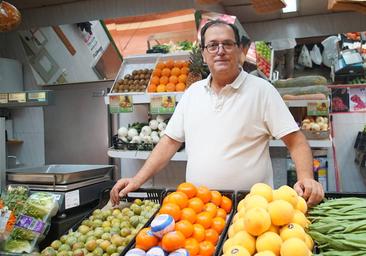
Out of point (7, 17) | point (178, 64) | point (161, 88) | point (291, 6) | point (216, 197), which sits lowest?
point (216, 197)

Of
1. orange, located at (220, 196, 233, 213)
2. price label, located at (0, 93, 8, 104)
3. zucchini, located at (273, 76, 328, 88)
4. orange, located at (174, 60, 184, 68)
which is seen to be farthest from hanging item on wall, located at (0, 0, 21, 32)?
zucchini, located at (273, 76, 328, 88)

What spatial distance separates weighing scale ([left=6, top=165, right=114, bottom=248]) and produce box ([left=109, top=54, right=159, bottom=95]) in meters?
1.32

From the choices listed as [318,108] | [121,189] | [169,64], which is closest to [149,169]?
[121,189]

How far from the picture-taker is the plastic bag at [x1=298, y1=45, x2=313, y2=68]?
6.41m

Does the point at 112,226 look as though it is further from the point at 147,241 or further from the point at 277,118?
the point at 277,118

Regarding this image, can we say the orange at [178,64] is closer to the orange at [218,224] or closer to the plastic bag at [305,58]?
the orange at [218,224]

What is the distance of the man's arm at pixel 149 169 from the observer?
73.6 inches

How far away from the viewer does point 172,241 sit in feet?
3.96

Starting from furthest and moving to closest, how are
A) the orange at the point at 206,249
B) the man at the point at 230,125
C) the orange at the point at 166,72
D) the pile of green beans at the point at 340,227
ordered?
the orange at the point at 166,72, the man at the point at 230,125, the orange at the point at 206,249, the pile of green beans at the point at 340,227

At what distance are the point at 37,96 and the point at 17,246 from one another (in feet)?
2.38

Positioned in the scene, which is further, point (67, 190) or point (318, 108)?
point (318, 108)

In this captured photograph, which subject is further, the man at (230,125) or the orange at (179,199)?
the man at (230,125)

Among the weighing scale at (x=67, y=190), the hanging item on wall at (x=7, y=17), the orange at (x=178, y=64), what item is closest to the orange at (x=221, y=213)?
the weighing scale at (x=67, y=190)

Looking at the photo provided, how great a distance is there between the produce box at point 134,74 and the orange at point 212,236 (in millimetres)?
2165
